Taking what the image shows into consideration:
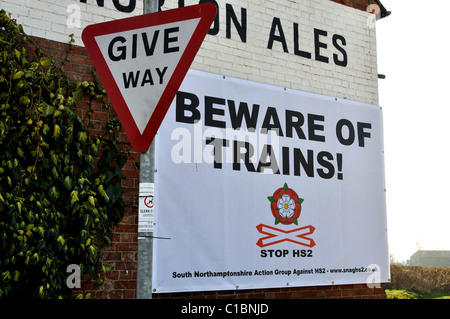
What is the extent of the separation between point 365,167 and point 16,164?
4345 mm

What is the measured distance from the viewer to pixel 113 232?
5059mm

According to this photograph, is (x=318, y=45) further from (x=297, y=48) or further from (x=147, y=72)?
(x=147, y=72)

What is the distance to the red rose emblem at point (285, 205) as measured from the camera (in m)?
5.98

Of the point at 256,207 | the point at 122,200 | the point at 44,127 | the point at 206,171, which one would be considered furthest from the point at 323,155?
the point at 44,127

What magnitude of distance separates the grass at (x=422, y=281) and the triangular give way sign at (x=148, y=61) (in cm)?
1238

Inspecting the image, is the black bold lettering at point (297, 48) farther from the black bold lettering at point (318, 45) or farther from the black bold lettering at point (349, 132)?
the black bold lettering at point (349, 132)

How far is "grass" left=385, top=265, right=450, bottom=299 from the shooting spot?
14.0 m

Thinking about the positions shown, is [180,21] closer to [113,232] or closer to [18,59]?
[18,59]

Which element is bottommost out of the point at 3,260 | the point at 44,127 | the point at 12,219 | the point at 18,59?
the point at 3,260

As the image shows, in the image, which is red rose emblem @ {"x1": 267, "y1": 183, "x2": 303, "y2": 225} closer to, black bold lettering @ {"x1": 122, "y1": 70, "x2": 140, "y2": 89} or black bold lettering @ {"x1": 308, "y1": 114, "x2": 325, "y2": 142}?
black bold lettering @ {"x1": 308, "y1": 114, "x2": 325, "y2": 142}

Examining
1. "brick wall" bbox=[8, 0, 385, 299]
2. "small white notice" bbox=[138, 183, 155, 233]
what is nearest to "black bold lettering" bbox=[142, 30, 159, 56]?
"small white notice" bbox=[138, 183, 155, 233]

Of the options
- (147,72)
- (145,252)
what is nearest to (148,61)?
(147,72)

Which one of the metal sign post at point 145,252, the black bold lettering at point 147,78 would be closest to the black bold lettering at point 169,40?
the black bold lettering at point 147,78

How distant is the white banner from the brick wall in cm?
14
